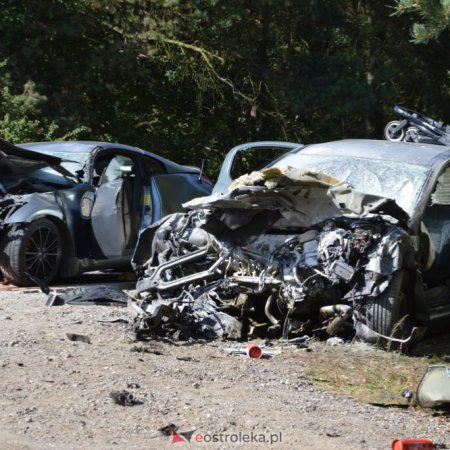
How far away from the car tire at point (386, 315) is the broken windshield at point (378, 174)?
2.72 ft

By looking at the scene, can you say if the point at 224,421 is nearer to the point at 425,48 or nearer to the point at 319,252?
the point at 319,252

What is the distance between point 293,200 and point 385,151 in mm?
1374

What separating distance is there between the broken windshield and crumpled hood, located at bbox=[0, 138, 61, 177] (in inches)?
137

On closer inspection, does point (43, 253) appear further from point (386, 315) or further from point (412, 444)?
point (412, 444)

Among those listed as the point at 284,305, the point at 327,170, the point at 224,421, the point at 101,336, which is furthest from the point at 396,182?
the point at 224,421

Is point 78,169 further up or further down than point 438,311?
further up

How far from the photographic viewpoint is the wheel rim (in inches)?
443

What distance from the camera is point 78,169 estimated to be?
40.2 ft

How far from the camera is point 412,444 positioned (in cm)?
525

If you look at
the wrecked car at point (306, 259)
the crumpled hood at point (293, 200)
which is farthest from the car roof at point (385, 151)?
the crumpled hood at point (293, 200)

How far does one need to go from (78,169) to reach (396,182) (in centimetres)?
459

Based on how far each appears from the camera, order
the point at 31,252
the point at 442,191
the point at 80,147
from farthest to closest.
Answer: the point at 80,147 → the point at 31,252 → the point at 442,191
